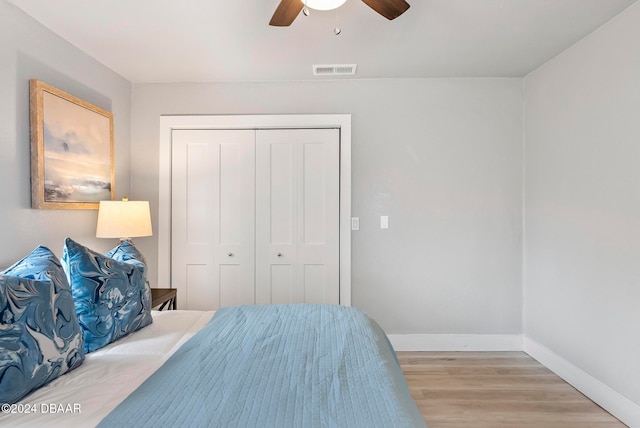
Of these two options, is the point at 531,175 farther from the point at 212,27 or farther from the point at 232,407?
the point at 232,407

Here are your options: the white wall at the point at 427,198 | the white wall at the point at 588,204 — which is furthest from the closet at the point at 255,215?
the white wall at the point at 588,204

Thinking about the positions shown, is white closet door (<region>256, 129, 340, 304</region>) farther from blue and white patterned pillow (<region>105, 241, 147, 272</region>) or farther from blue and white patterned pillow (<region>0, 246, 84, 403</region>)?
blue and white patterned pillow (<region>0, 246, 84, 403</region>)

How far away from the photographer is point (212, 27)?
86.3 inches

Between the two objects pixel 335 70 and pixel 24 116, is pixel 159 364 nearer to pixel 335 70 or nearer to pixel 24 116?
pixel 24 116

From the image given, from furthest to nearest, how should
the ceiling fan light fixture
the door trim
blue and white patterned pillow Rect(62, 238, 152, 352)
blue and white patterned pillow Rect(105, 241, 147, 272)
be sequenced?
the door trim, blue and white patterned pillow Rect(105, 241, 147, 272), the ceiling fan light fixture, blue and white patterned pillow Rect(62, 238, 152, 352)

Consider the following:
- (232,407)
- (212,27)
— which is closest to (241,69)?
(212,27)

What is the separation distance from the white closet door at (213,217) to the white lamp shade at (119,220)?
2.04 feet

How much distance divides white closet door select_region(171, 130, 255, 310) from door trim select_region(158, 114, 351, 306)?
0.06 meters

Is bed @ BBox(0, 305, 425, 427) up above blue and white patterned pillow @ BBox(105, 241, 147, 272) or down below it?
below

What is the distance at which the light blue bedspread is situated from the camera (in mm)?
925

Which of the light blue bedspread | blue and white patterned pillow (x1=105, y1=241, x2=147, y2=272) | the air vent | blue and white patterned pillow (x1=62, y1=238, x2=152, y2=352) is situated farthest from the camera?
the air vent

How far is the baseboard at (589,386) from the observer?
2033 mm

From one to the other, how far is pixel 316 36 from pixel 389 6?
0.78m

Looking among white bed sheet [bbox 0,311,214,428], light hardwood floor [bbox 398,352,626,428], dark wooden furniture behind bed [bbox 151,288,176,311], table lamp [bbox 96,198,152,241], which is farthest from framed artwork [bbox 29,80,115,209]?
light hardwood floor [bbox 398,352,626,428]
